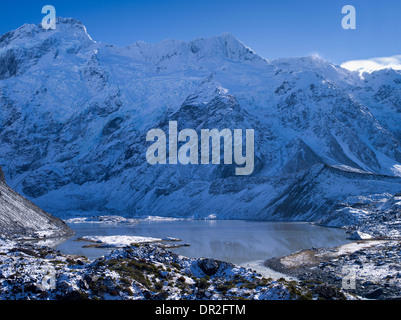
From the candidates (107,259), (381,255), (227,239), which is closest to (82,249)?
(227,239)

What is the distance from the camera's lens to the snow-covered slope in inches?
3898

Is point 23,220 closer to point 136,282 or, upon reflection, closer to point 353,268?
point 353,268

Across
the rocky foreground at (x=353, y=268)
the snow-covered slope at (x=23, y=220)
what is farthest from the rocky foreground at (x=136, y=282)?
the snow-covered slope at (x=23, y=220)

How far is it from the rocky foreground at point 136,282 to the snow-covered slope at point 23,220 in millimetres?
58581

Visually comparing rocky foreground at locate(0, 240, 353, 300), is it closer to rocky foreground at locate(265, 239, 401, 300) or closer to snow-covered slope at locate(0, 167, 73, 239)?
rocky foreground at locate(265, 239, 401, 300)

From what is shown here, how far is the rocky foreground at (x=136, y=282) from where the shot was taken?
115ft

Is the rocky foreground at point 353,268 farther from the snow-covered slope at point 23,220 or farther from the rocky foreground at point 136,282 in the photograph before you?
the snow-covered slope at point 23,220

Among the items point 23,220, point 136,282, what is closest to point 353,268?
point 136,282

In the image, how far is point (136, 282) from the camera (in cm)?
3825

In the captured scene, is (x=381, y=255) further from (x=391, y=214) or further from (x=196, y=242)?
(x=391, y=214)

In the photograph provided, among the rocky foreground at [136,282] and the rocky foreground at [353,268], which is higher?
the rocky foreground at [136,282]

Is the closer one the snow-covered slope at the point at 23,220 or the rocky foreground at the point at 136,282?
the rocky foreground at the point at 136,282
